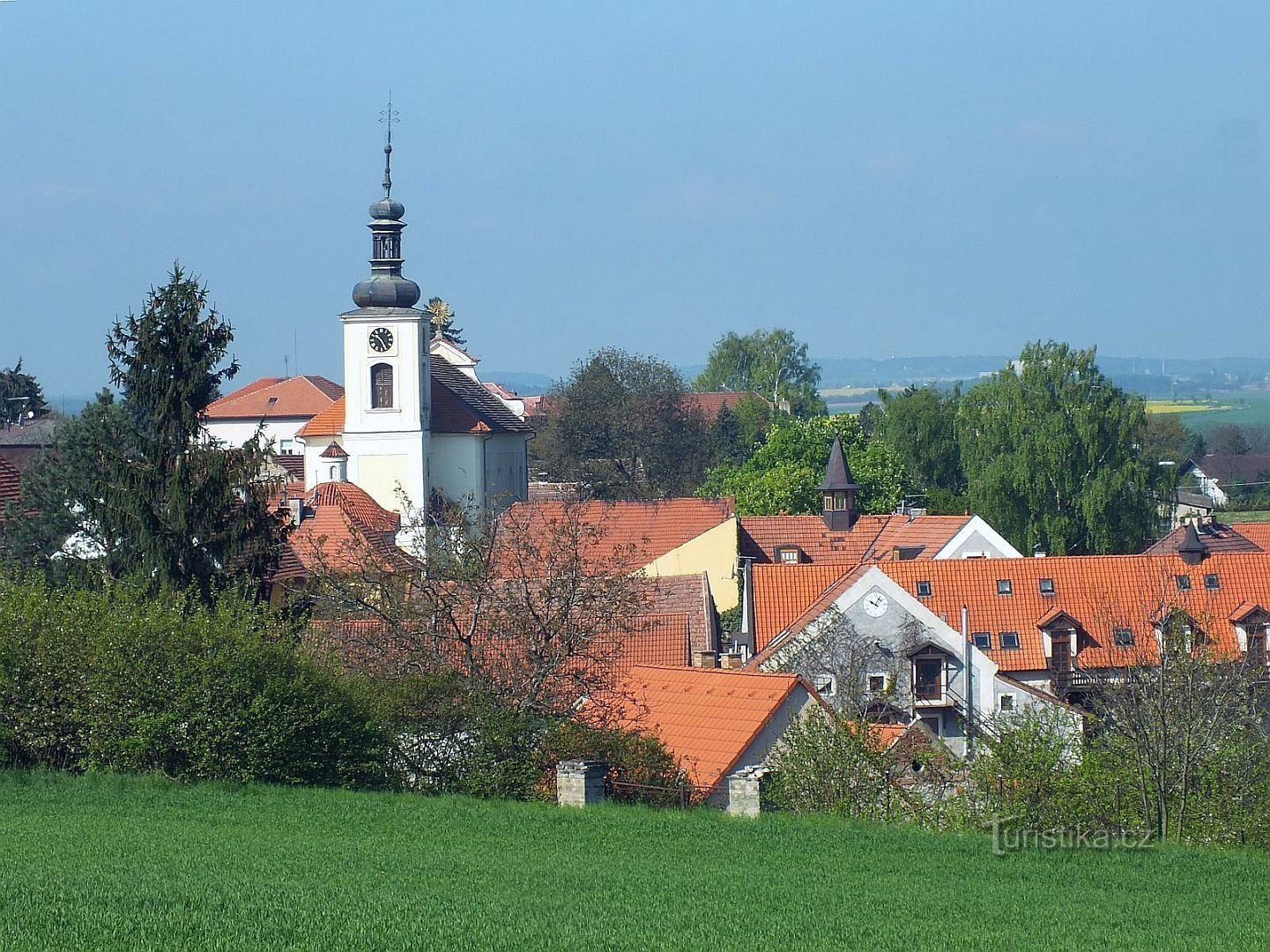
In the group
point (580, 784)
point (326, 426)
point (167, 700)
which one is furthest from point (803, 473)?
point (167, 700)

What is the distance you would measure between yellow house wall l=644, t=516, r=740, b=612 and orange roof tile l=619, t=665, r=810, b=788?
21.3 metres

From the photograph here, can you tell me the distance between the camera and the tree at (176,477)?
2970 centimetres

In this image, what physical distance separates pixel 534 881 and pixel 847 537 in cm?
4349

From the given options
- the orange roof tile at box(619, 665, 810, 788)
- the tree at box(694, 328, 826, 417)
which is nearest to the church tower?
the orange roof tile at box(619, 665, 810, 788)

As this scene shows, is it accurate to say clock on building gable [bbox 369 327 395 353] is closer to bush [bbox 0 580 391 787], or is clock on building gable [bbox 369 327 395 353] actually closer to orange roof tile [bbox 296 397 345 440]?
orange roof tile [bbox 296 397 345 440]

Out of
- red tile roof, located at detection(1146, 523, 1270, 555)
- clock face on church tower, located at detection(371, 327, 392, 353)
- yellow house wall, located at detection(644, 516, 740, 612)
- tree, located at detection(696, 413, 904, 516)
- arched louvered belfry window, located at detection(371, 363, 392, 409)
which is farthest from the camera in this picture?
tree, located at detection(696, 413, 904, 516)

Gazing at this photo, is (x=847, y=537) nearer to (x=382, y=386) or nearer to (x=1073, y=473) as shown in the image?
(x=1073, y=473)

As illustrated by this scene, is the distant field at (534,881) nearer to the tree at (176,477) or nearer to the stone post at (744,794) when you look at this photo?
the stone post at (744,794)

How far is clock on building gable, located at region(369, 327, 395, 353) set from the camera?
224 ft

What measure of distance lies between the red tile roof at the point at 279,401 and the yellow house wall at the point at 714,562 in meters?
→ 66.5

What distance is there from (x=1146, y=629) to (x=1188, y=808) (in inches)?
675

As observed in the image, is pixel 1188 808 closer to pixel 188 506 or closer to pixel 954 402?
pixel 188 506

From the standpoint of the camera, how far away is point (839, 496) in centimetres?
5947

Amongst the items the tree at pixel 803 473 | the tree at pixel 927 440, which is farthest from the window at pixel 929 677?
the tree at pixel 927 440
